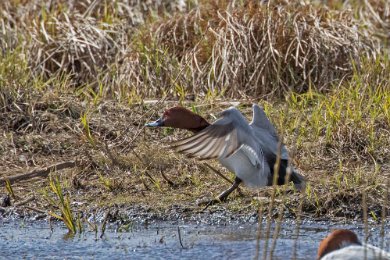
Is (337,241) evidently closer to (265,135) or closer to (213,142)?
(213,142)

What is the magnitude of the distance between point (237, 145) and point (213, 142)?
14 centimetres

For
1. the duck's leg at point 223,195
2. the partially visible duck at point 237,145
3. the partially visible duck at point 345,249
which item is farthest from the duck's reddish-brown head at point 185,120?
the partially visible duck at point 345,249

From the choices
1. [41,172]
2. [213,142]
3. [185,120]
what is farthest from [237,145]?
[41,172]

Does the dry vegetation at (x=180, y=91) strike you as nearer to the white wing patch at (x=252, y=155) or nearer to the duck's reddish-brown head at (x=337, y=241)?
the white wing patch at (x=252, y=155)

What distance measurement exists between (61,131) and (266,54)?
179 centimetres

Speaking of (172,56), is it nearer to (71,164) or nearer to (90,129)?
(90,129)

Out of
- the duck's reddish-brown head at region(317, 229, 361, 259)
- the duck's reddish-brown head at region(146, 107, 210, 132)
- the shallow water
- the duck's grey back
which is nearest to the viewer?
the duck's reddish-brown head at region(317, 229, 361, 259)

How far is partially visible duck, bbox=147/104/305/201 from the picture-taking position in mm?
5375

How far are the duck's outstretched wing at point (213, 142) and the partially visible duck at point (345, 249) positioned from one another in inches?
48.1

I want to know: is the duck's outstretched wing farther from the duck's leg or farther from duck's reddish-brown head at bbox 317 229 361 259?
duck's reddish-brown head at bbox 317 229 361 259

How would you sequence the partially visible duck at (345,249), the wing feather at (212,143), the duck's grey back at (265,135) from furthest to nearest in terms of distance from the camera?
the duck's grey back at (265,135), the wing feather at (212,143), the partially visible duck at (345,249)

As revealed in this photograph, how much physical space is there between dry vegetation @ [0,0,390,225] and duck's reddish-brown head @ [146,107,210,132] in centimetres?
31

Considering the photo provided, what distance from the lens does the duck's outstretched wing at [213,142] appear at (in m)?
5.35

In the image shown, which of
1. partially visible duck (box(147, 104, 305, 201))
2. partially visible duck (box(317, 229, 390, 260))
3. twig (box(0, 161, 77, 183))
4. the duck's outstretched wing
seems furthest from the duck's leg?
partially visible duck (box(317, 229, 390, 260))
